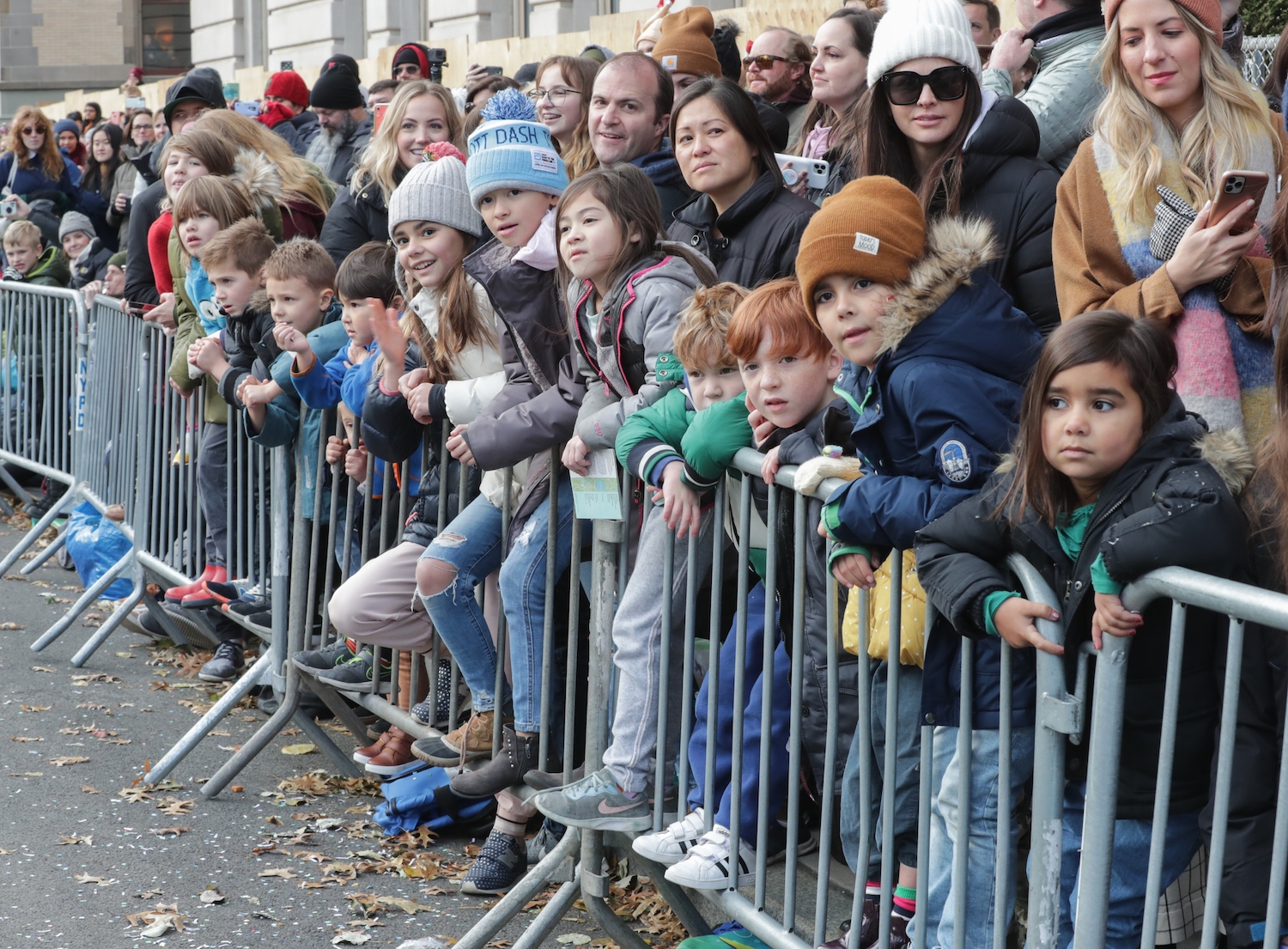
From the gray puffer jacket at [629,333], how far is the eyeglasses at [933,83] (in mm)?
767

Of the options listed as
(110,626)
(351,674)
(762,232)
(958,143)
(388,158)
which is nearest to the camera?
(958,143)

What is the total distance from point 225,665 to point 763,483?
14.3 feet

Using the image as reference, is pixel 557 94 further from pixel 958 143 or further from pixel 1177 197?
pixel 1177 197

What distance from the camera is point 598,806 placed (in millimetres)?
3975

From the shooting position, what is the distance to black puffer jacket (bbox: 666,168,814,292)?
4.53 meters

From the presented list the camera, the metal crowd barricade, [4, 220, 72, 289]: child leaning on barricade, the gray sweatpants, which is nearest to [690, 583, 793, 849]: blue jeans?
the gray sweatpants

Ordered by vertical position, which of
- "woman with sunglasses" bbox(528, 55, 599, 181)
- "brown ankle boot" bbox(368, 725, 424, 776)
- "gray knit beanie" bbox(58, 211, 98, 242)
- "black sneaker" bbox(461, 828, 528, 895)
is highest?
"woman with sunglasses" bbox(528, 55, 599, 181)

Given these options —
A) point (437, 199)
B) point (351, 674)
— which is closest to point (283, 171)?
point (437, 199)

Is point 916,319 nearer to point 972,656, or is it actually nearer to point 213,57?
point 972,656

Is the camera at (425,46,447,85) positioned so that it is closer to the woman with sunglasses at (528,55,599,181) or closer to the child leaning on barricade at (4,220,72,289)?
the woman with sunglasses at (528,55,599,181)

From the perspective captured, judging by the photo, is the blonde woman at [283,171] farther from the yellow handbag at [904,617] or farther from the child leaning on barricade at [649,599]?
the yellow handbag at [904,617]

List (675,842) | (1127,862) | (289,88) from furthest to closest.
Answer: (289,88), (675,842), (1127,862)

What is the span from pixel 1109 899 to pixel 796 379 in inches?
56.6

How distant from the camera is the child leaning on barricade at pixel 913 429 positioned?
9.91 feet
